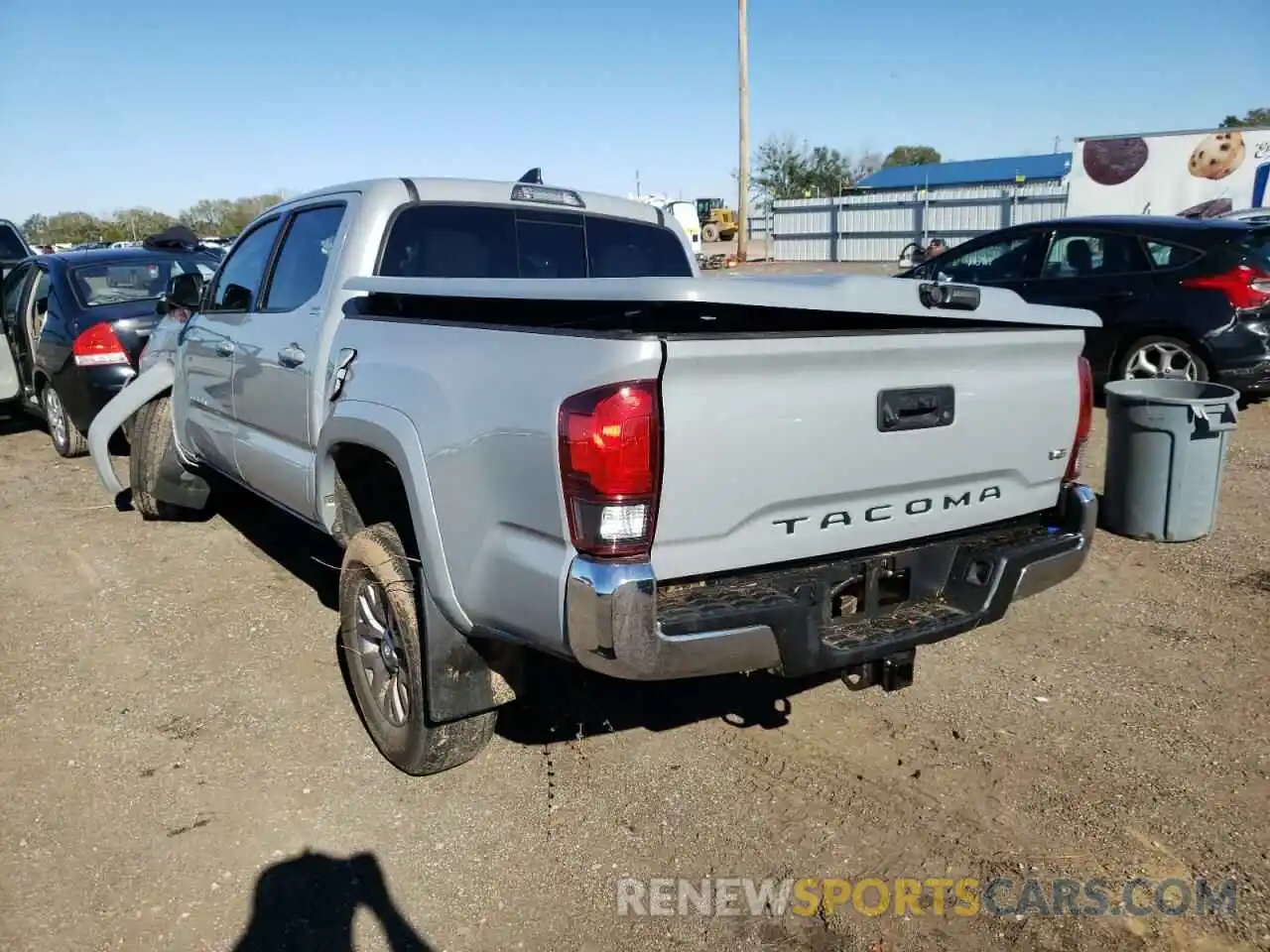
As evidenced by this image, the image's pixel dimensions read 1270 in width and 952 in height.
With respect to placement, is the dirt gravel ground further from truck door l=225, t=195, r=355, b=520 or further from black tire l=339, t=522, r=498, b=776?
truck door l=225, t=195, r=355, b=520

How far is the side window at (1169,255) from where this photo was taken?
8.09m

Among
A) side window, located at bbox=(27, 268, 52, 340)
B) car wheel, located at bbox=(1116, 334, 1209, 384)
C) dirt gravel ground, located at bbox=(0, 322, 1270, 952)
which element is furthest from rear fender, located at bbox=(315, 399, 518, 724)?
side window, located at bbox=(27, 268, 52, 340)

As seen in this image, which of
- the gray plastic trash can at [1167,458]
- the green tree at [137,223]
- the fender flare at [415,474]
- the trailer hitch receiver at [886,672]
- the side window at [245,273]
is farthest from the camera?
the green tree at [137,223]

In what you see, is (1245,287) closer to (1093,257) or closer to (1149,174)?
(1093,257)

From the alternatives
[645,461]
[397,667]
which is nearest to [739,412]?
[645,461]

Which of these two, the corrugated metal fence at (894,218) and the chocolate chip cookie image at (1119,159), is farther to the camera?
the corrugated metal fence at (894,218)

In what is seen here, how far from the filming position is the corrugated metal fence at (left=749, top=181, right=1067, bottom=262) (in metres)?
29.3

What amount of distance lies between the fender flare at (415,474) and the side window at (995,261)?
780 centimetres

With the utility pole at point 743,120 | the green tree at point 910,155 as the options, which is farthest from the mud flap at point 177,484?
the green tree at point 910,155

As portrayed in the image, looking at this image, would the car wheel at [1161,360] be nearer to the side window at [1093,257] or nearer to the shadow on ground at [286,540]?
the side window at [1093,257]

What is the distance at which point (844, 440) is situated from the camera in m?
2.70

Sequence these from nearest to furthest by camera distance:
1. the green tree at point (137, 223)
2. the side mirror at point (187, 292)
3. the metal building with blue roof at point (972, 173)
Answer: the side mirror at point (187, 292) → the metal building with blue roof at point (972, 173) → the green tree at point (137, 223)

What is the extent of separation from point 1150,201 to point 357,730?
30.0 m

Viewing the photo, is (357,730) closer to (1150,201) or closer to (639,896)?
(639,896)
